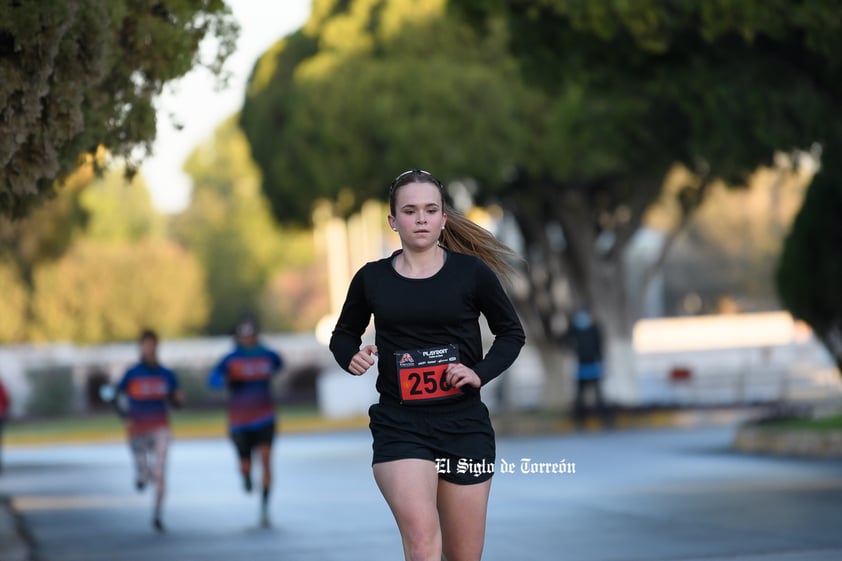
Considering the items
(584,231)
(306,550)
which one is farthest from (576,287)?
(306,550)

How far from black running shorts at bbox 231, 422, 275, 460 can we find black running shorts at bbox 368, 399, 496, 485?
8.06 m

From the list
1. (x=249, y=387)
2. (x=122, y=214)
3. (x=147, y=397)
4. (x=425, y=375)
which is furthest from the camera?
(x=122, y=214)

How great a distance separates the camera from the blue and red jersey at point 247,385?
14.5 m

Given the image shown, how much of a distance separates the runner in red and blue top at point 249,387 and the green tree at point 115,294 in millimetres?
49482

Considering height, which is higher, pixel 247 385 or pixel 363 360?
pixel 363 360

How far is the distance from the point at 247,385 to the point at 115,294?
5333 centimetres

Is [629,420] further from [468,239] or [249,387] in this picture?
[468,239]

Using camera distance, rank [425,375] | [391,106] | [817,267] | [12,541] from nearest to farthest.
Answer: [425,375] < [12,541] < [817,267] < [391,106]

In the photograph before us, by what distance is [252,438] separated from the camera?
14.6 meters

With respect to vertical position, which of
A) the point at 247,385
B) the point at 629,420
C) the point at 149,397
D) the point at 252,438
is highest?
the point at 247,385

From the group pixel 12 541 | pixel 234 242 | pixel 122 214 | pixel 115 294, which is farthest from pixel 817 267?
pixel 122 214

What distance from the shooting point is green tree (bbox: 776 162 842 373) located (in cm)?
1888

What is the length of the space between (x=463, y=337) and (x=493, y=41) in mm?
23738

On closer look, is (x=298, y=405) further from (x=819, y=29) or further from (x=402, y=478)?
(x=402, y=478)
